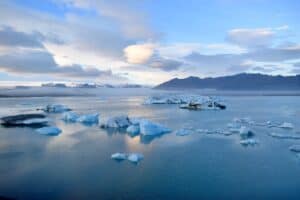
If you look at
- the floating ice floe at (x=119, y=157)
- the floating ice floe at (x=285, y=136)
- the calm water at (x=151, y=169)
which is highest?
the floating ice floe at (x=285, y=136)

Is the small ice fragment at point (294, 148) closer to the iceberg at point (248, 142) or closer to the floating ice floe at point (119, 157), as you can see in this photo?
the iceberg at point (248, 142)

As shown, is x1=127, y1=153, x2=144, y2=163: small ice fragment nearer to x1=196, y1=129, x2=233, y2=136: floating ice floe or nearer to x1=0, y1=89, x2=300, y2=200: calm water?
x1=0, y1=89, x2=300, y2=200: calm water

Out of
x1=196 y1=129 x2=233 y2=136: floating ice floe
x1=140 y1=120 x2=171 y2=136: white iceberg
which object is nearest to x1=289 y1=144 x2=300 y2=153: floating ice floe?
x1=196 y1=129 x2=233 y2=136: floating ice floe

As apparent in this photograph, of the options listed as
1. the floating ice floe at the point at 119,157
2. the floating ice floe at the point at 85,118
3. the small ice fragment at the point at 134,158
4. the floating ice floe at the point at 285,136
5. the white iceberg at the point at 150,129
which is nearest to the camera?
the small ice fragment at the point at 134,158

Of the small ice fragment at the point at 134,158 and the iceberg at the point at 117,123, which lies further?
the iceberg at the point at 117,123

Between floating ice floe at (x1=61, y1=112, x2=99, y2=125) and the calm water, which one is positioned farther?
floating ice floe at (x1=61, y1=112, x2=99, y2=125)

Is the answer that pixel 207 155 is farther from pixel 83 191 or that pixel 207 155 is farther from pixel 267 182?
pixel 83 191

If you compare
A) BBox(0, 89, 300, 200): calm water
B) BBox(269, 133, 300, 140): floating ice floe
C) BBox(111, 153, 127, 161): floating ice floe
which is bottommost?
BBox(0, 89, 300, 200): calm water

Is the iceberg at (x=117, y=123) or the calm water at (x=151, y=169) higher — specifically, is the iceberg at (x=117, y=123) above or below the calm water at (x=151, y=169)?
above

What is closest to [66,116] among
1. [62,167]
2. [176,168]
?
[62,167]

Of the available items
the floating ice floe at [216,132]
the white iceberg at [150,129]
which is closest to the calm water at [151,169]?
the floating ice floe at [216,132]

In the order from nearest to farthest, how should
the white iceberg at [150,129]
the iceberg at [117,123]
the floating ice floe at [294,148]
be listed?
the floating ice floe at [294,148] < the white iceberg at [150,129] < the iceberg at [117,123]

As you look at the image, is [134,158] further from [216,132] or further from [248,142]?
[216,132]
